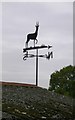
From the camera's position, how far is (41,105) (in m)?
15.5

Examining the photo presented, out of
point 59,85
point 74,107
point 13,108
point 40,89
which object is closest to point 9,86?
point 40,89

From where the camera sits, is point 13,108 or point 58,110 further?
point 58,110

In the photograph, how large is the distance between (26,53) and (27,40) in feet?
2.25

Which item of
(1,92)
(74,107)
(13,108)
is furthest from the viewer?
(74,107)

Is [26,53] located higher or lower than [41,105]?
higher

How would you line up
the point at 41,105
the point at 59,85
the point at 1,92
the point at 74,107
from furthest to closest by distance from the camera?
the point at 59,85 → the point at 74,107 → the point at 1,92 → the point at 41,105

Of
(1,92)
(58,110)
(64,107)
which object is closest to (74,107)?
(64,107)

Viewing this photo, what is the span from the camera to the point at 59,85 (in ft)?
127

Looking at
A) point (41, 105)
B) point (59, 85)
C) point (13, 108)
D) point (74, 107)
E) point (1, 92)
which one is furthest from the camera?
point (59, 85)

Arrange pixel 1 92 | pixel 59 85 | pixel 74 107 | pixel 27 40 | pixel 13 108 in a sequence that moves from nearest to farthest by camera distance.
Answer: pixel 13 108 → pixel 1 92 → pixel 74 107 → pixel 27 40 → pixel 59 85

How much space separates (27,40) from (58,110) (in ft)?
15.5

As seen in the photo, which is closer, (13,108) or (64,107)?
(13,108)

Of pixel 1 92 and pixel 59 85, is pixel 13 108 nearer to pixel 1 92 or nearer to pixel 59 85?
pixel 1 92

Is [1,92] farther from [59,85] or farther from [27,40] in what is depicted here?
[59,85]
